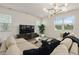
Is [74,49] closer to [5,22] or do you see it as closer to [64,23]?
[64,23]

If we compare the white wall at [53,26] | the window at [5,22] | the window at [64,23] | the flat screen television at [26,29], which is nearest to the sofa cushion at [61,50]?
the white wall at [53,26]

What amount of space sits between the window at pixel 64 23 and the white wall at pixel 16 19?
1.06ft

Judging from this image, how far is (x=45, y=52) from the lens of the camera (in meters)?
1.78

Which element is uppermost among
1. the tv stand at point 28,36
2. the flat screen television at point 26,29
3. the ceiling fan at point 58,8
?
the ceiling fan at point 58,8

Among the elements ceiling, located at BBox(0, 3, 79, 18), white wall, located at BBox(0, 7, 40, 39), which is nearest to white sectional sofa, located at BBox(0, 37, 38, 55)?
white wall, located at BBox(0, 7, 40, 39)

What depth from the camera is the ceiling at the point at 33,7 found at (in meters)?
1.76

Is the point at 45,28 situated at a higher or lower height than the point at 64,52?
higher

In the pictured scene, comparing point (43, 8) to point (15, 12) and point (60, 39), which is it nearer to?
point (15, 12)

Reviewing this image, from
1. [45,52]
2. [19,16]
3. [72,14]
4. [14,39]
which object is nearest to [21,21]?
[19,16]

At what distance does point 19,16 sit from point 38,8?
329 millimetres

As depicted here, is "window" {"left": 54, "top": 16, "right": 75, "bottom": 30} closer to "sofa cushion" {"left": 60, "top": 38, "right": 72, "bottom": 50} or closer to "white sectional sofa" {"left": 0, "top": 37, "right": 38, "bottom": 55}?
"sofa cushion" {"left": 60, "top": 38, "right": 72, "bottom": 50}

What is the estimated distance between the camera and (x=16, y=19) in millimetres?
1814

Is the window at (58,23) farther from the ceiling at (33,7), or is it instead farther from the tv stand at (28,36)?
the tv stand at (28,36)

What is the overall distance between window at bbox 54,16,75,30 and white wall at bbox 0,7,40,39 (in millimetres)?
322
